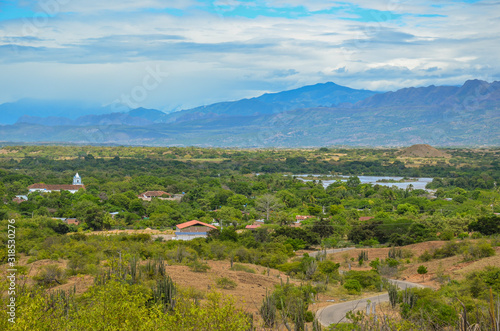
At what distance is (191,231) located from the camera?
3684 cm

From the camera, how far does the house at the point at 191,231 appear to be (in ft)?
117

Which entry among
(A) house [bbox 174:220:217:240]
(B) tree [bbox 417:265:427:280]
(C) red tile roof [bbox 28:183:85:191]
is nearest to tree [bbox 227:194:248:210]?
(A) house [bbox 174:220:217:240]

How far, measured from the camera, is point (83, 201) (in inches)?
1917

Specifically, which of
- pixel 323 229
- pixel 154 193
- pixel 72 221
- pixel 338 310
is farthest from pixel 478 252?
pixel 154 193

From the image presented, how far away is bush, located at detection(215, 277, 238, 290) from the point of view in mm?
21672

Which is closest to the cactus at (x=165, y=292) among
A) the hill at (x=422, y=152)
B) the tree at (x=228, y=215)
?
the tree at (x=228, y=215)

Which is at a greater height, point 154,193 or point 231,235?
point 231,235

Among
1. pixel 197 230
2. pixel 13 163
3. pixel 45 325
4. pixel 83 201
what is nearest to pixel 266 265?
pixel 197 230

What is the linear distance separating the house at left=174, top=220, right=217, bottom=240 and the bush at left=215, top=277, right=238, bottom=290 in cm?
1371

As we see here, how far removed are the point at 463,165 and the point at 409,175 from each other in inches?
522

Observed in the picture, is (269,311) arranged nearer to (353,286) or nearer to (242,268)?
(353,286)

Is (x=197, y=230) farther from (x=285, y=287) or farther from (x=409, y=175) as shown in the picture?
(x=409, y=175)

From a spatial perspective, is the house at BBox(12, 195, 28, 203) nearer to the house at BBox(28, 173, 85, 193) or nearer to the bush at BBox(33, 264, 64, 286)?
the house at BBox(28, 173, 85, 193)

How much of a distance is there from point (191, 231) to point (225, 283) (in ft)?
50.2
